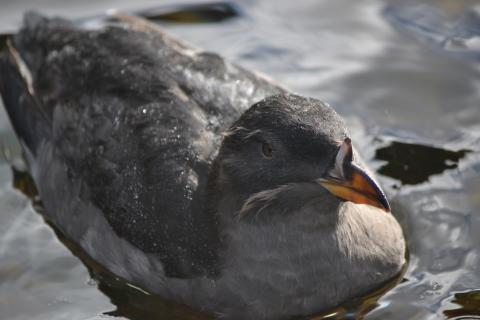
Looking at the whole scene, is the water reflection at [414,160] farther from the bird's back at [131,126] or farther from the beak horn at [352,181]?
the beak horn at [352,181]

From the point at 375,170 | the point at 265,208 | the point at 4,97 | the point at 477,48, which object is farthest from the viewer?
the point at 477,48

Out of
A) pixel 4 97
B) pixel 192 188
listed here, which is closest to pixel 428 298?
pixel 192 188

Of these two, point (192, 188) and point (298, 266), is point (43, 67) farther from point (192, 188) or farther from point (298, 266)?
point (298, 266)

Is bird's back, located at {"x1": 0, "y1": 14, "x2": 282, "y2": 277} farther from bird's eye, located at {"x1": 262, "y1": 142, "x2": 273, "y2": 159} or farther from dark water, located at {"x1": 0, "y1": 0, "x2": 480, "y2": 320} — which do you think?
bird's eye, located at {"x1": 262, "y1": 142, "x2": 273, "y2": 159}

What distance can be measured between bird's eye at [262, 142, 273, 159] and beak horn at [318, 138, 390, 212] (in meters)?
0.46

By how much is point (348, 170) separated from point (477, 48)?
14.0 feet

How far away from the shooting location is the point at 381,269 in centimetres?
744

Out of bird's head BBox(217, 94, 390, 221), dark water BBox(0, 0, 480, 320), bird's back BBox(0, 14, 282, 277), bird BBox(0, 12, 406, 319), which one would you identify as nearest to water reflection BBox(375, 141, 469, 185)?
dark water BBox(0, 0, 480, 320)

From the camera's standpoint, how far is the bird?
6.85m

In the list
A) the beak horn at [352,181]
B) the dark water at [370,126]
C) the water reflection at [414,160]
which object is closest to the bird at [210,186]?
the beak horn at [352,181]

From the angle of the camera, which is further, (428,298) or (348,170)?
(428,298)

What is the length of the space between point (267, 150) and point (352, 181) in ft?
2.18

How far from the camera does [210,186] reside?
733cm

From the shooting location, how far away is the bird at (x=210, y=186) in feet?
22.5
